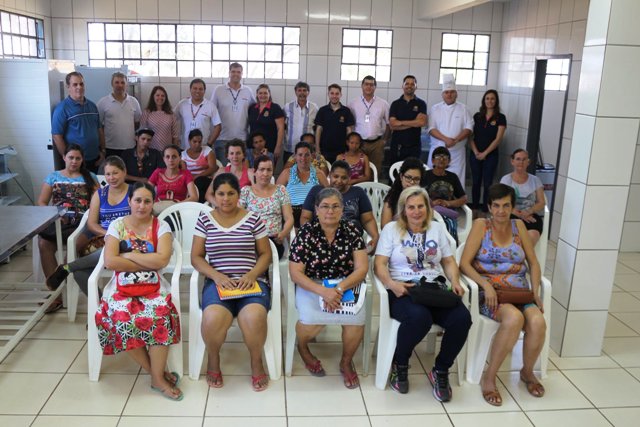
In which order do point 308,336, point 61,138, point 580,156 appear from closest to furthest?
point 308,336, point 580,156, point 61,138

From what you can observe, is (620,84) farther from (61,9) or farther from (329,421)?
(61,9)

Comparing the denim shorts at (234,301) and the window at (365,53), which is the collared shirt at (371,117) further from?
the denim shorts at (234,301)

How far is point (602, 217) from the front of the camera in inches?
132

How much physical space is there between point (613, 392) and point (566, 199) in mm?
1113

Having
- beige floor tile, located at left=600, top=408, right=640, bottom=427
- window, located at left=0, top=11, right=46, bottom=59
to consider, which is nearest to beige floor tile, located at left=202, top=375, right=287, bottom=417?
beige floor tile, located at left=600, top=408, right=640, bottom=427

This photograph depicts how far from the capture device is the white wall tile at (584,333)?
3.50 meters

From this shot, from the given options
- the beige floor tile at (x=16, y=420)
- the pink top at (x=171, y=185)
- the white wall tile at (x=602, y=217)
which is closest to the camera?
the beige floor tile at (x=16, y=420)

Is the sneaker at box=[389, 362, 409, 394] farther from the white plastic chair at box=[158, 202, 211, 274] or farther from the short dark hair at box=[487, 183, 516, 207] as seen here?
the white plastic chair at box=[158, 202, 211, 274]

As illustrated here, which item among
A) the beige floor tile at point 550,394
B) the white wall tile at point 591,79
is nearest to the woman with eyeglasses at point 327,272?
the beige floor tile at point 550,394

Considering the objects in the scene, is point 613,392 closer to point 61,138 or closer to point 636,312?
point 636,312

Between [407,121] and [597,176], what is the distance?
9.76 feet

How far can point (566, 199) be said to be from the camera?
139 inches

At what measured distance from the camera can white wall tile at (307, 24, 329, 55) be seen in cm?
693

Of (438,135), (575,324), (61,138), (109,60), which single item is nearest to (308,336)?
(575,324)
